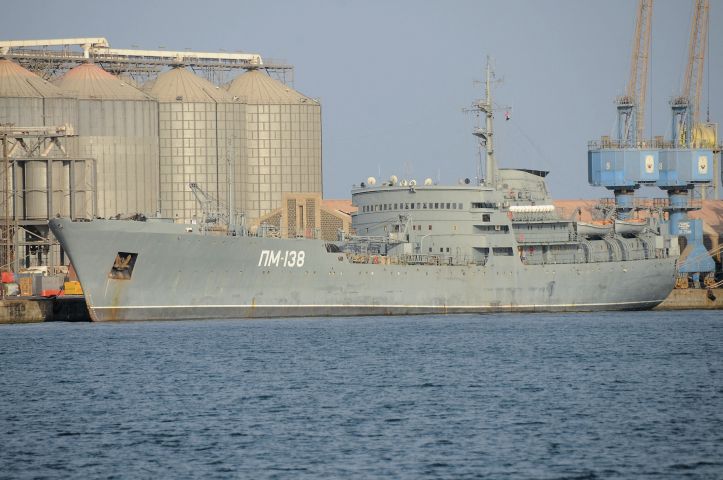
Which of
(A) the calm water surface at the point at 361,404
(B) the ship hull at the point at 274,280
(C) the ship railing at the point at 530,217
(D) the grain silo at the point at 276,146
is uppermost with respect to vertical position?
(D) the grain silo at the point at 276,146

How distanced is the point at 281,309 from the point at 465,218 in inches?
451

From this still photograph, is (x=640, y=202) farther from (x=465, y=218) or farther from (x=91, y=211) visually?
(x=91, y=211)

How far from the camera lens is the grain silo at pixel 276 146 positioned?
338ft

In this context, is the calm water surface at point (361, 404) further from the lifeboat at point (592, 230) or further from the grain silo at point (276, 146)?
the grain silo at point (276, 146)

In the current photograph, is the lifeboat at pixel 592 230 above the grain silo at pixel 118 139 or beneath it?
beneath

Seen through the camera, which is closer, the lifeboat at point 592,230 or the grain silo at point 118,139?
the lifeboat at point 592,230

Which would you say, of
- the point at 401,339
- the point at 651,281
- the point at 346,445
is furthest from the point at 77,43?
the point at 346,445

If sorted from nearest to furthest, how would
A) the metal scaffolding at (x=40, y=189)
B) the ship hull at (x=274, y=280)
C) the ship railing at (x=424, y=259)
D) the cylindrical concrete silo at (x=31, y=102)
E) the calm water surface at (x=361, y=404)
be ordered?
the calm water surface at (x=361, y=404) → the ship hull at (x=274, y=280) → the ship railing at (x=424, y=259) → the metal scaffolding at (x=40, y=189) → the cylindrical concrete silo at (x=31, y=102)

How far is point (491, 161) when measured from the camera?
70.9 m

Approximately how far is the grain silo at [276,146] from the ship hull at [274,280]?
38.9m

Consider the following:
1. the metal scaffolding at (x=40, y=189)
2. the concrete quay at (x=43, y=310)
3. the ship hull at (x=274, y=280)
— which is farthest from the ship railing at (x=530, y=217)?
the metal scaffolding at (x=40, y=189)

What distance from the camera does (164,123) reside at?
99.9 meters

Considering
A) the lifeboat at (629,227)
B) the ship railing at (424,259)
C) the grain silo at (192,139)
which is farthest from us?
the grain silo at (192,139)

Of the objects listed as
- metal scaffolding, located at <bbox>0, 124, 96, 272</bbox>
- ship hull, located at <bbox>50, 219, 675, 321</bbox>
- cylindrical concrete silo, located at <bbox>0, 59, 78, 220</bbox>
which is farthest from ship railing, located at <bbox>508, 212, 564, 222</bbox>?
cylindrical concrete silo, located at <bbox>0, 59, 78, 220</bbox>
